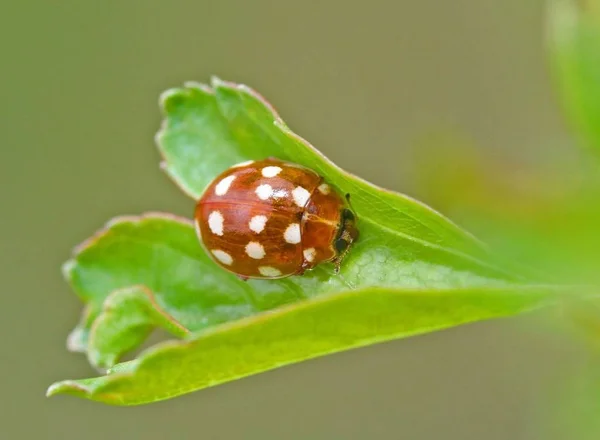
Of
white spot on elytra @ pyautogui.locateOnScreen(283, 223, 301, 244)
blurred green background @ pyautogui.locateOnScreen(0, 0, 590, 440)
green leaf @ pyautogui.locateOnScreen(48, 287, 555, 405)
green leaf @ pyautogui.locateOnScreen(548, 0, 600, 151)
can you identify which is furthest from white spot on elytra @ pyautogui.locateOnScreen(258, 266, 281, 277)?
blurred green background @ pyautogui.locateOnScreen(0, 0, 590, 440)

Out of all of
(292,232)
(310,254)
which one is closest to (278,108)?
(292,232)

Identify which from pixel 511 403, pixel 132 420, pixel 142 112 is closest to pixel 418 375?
pixel 511 403

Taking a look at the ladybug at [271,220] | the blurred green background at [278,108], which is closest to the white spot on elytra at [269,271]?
the ladybug at [271,220]

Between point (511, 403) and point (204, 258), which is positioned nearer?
point (204, 258)

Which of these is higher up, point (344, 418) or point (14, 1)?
point (14, 1)

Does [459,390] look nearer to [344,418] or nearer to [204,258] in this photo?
[344,418]

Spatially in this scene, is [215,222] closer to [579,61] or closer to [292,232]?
[292,232]
